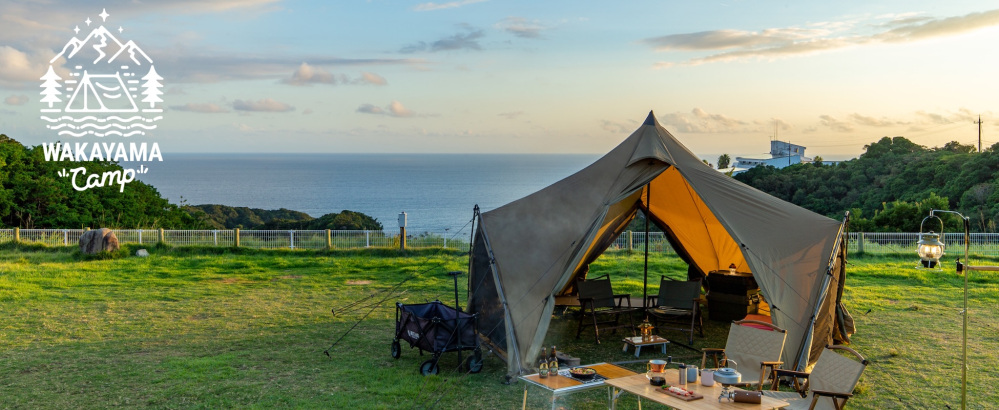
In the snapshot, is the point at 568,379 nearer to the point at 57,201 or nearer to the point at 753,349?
the point at 753,349

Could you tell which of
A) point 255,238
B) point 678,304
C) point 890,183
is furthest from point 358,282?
point 890,183

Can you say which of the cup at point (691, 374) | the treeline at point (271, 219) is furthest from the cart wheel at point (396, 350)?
the treeline at point (271, 219)

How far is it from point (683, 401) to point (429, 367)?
142 inches

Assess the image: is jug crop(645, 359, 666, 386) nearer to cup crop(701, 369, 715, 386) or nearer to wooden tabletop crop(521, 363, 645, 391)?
wooden tabletop crop(521, 363, 645, 391)

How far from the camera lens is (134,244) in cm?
1956

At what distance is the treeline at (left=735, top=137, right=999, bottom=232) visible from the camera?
1134 inches

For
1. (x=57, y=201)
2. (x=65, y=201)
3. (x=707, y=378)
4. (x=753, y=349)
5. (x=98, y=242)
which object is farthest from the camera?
(x=65, y=201)

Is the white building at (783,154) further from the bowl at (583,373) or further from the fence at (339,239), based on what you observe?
the bowl at (583,373)

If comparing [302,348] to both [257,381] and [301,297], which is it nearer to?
[257,381]

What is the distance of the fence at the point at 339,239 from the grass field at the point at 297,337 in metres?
1.67

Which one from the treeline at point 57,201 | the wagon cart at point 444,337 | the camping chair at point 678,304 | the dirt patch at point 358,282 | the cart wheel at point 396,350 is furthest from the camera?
the treeline at point 57,201

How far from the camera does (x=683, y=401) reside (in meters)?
5.74

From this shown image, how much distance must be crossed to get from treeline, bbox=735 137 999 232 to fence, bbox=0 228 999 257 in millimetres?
5677

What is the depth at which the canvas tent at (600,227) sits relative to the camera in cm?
850
